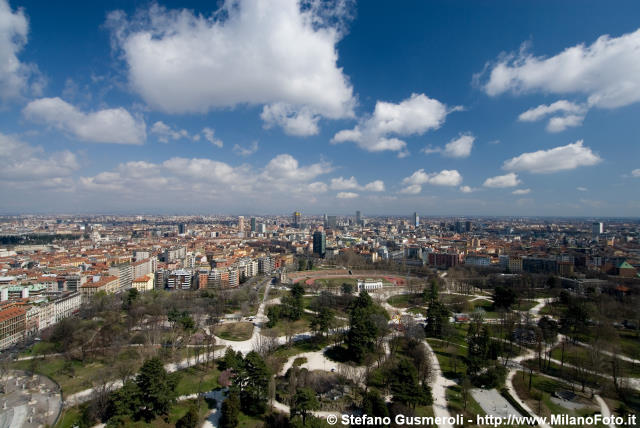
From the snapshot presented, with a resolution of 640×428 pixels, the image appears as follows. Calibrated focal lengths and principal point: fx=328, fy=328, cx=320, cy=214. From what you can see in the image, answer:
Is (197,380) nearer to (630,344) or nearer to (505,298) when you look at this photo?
(505,298)

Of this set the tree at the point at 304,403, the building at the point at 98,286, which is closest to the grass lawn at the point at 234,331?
the tree at the point at 304,403

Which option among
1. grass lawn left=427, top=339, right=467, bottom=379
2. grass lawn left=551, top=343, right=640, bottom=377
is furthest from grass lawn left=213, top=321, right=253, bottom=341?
grass lawn left=551, top=343, right=640, bottom=377

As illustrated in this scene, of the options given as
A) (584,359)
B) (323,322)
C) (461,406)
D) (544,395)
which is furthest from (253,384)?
(584,359)

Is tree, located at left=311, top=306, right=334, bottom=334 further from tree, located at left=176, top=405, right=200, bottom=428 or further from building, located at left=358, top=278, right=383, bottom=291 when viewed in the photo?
building, located at left=358, top=278, right=383, bottom=291

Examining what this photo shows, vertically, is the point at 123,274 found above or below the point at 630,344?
below

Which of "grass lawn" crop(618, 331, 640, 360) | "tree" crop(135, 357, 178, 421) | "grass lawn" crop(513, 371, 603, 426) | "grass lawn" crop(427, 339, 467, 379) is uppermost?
"tree" crop(135, 357, 178, 421)

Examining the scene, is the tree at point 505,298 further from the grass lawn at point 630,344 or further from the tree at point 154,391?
the tree at point 154,391
